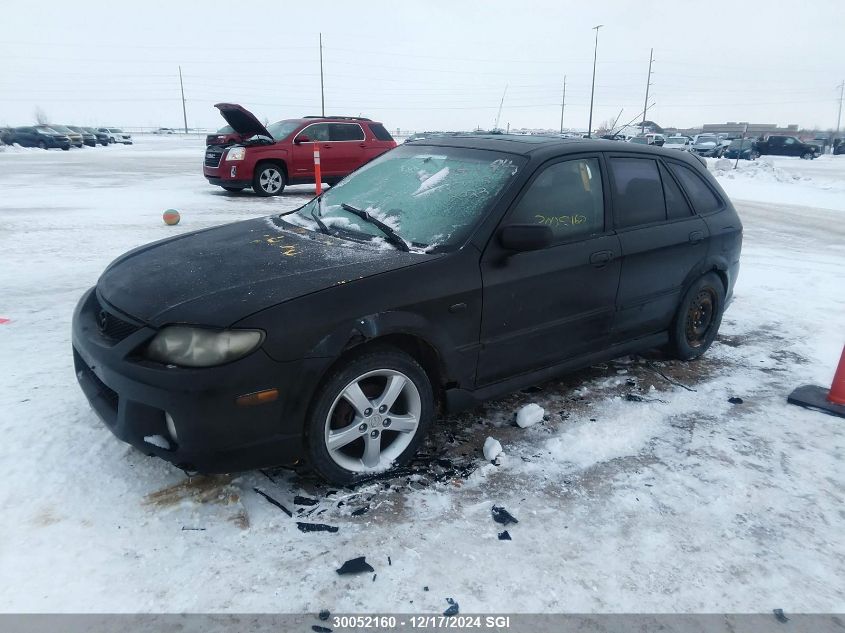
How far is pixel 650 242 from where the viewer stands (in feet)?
12.5

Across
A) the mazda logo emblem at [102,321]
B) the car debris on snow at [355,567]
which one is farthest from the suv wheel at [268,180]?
the car debris on snow at [355,567]

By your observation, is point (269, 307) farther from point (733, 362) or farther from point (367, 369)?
point (733, 362)

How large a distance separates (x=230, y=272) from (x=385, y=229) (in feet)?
2.87

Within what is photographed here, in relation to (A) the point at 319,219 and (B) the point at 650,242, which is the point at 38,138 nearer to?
(A) the point at 319,219

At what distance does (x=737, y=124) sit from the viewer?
10888 cm

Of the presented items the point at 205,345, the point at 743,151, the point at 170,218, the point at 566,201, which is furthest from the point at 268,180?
the point at 743,151

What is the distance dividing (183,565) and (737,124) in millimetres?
127953

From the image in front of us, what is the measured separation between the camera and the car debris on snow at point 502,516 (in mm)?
2600

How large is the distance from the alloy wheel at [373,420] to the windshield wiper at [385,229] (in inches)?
27.2

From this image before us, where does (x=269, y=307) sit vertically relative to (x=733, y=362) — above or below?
above

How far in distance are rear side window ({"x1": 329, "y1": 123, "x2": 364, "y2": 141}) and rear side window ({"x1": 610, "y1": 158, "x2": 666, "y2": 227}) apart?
10492 millimetres

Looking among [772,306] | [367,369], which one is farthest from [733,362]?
[367,369]

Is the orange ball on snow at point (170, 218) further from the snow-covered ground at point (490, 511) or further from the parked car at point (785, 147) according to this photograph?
the parked car at point (785, 147)

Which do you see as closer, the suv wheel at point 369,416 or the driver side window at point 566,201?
the suv wheel at point 369,416
